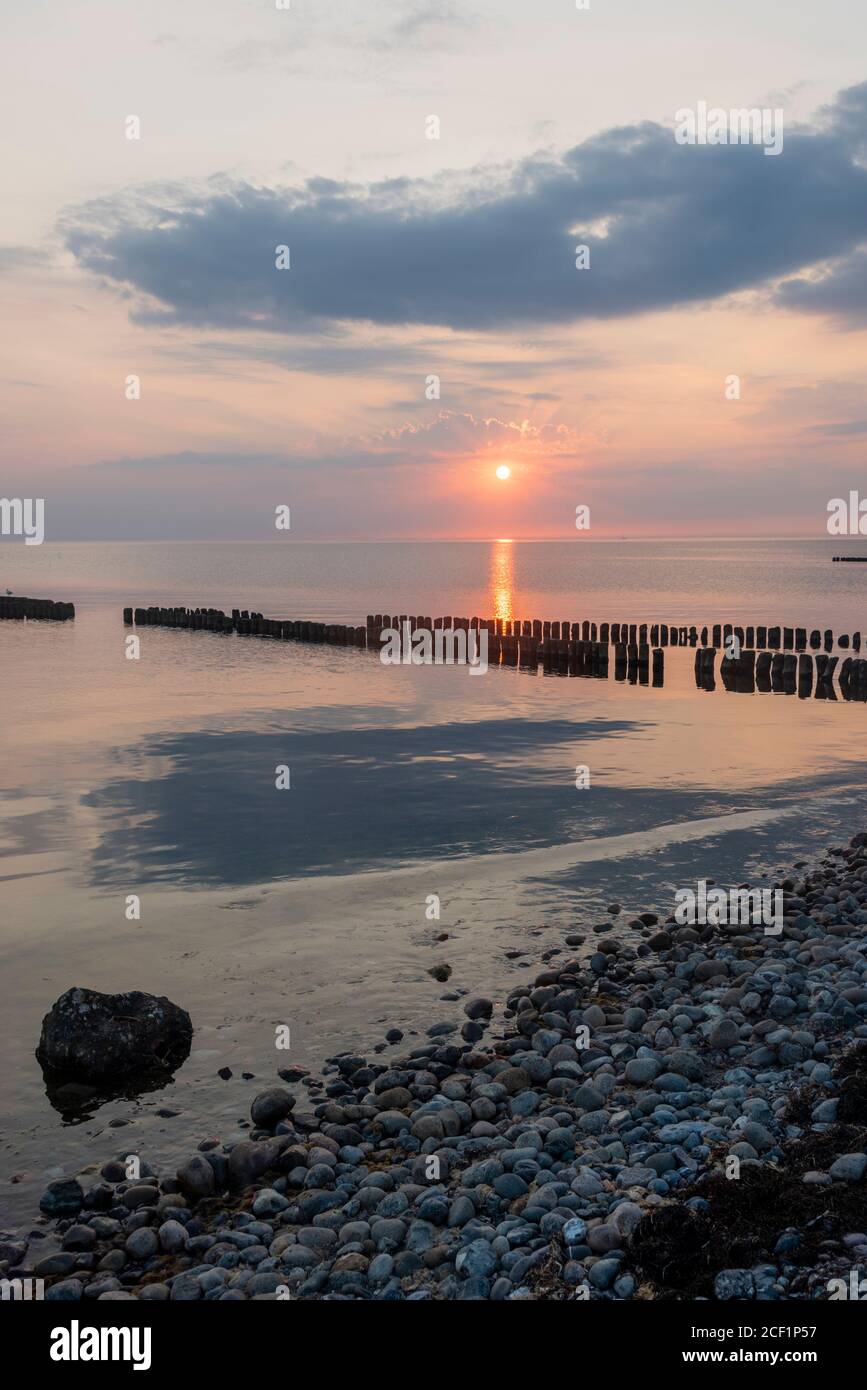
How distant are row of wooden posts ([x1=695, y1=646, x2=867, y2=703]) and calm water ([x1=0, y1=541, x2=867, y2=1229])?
139 centimetres

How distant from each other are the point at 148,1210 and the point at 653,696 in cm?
3117

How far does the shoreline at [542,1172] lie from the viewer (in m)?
5.93

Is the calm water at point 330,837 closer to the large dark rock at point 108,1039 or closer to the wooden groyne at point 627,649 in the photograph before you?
the large dark rock at point 108,1039

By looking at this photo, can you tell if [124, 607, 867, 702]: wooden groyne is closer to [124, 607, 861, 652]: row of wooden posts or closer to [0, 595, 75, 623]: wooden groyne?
[124, 607, 861, 652]: row of wooden posts

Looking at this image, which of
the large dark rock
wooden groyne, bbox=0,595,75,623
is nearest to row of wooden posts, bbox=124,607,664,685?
wooden groyne, bbox=0,595,75,623

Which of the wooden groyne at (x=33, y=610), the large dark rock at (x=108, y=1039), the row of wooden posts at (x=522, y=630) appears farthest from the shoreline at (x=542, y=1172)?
the wooden groyne at (x=33, y=610)

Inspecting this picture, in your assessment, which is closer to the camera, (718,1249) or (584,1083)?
(718,1249)

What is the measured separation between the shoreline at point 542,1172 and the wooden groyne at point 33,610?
6936 cm

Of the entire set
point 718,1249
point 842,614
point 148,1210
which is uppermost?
point 842,614

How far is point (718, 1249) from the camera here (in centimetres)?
578

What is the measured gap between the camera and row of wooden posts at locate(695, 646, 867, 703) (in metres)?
36.5
